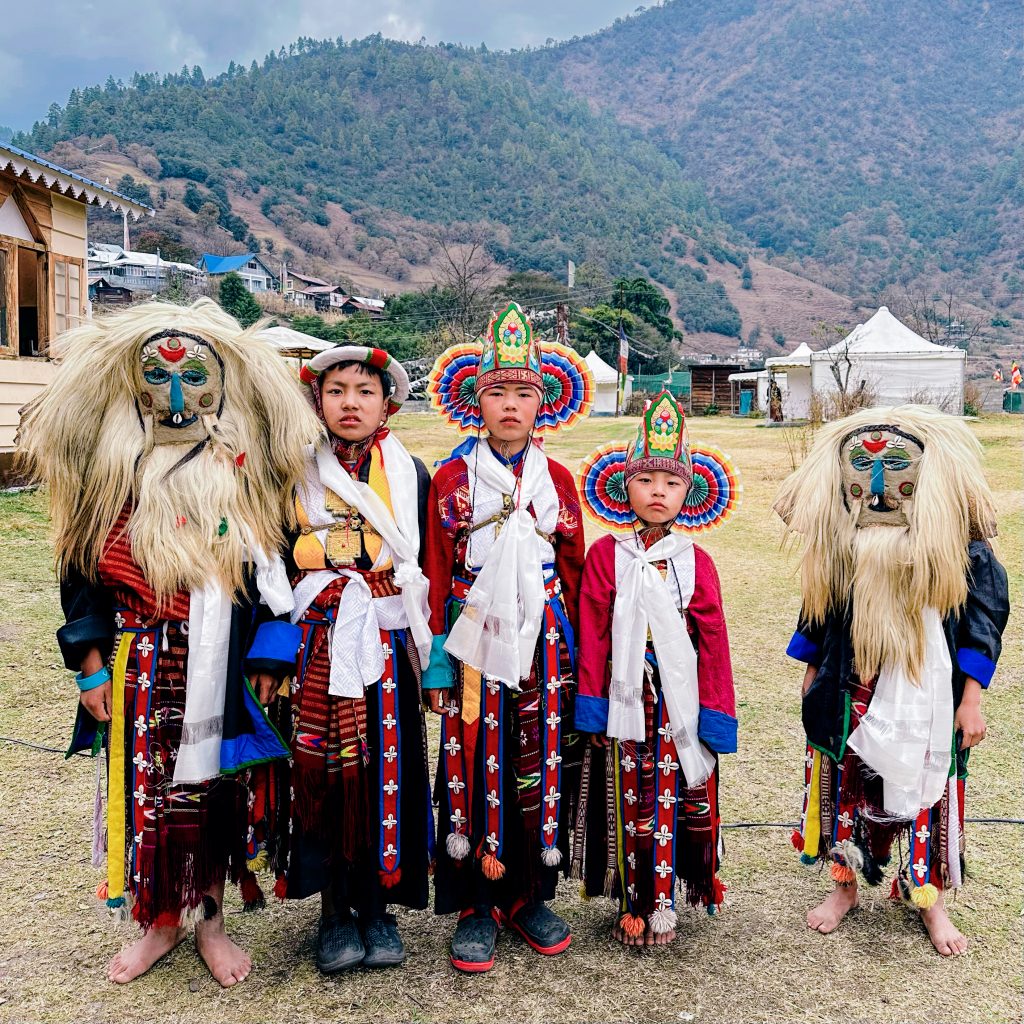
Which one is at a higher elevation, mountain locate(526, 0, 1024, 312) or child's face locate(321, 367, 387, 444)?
mountain locate(526, 0, 1024, 312)

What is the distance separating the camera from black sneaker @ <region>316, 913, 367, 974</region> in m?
2.55

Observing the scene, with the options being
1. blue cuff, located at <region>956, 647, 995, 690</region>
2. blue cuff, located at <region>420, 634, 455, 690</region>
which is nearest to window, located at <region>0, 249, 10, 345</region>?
blue cuff, located at <region>420, 634, 455, 690</region>

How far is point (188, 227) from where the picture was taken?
69375 millimetres

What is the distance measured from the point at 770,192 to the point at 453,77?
47.0 meters

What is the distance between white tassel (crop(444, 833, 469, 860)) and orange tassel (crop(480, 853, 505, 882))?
6 centimetres

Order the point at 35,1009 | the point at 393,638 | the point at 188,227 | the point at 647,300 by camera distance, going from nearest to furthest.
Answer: the point at 35,1009 < the point at 393,638 < the point at 647,300 < the point at 188,227

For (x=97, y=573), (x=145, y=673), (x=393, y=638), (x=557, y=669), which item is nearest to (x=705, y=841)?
(x=557, y=669)

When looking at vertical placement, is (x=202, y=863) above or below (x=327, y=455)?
below

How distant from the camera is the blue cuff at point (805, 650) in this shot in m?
2.82

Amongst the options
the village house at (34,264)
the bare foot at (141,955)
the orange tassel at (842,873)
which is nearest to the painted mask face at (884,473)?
the orange tassel at (842,873)

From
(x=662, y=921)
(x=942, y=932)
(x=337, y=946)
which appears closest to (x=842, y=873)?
(x=942, y=932)

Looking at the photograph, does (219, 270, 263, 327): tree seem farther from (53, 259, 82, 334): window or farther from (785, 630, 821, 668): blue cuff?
(785, 630, 821, 668): blue cuff

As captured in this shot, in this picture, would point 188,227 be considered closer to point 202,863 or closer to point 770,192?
point 202,863

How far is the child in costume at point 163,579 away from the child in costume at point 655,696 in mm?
919
